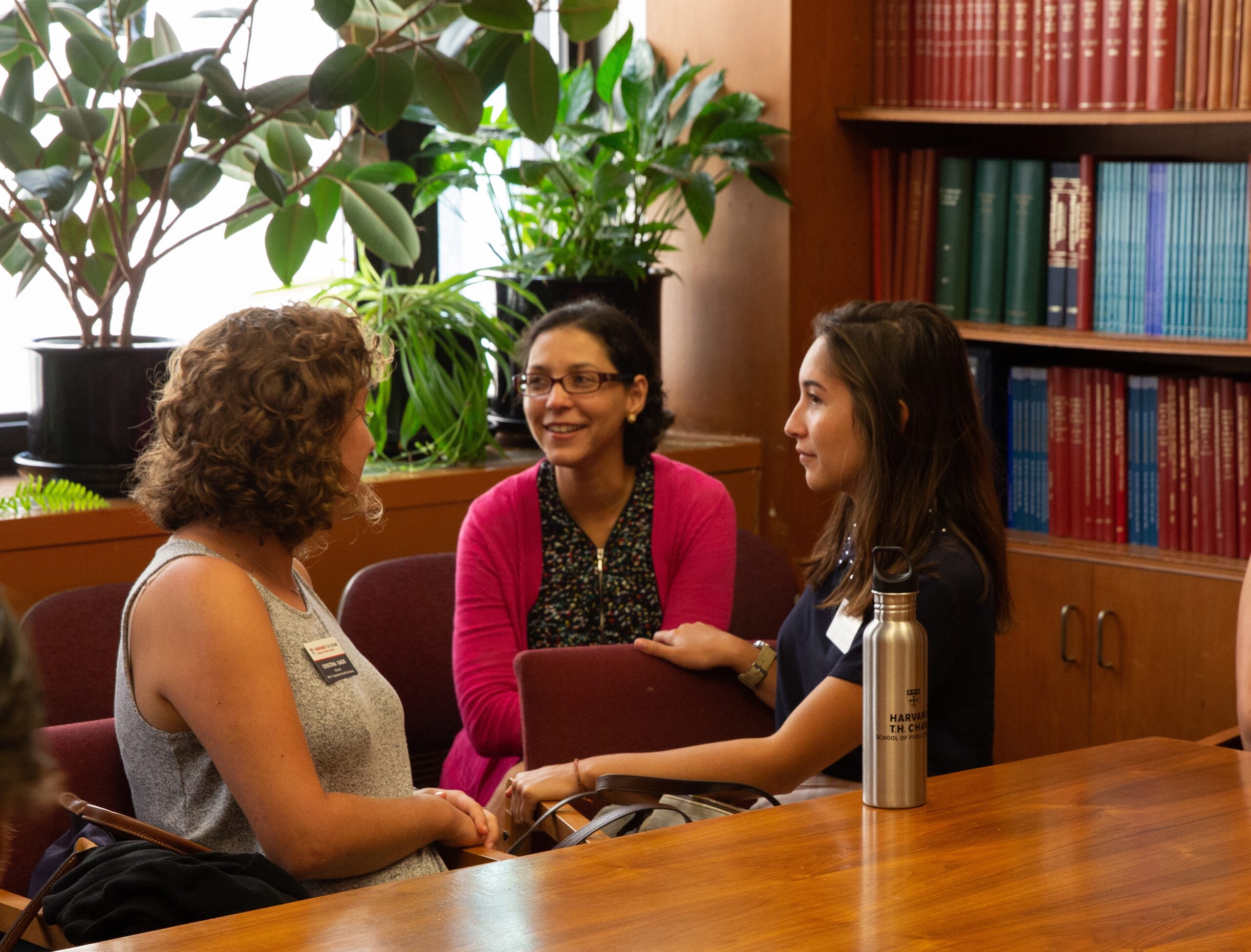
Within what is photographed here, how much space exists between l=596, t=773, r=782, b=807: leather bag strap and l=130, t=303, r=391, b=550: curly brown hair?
49 cm

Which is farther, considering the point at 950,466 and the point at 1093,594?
the point at 1093,594

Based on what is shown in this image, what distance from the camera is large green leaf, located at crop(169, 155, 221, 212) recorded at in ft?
8.39

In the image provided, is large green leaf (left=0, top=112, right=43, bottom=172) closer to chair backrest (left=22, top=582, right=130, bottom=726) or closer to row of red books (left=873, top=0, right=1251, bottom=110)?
chair backrest (left=22, top=582, right=130, bottom=726)

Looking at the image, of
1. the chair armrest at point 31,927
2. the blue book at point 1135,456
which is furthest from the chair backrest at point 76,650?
the blue book at point 1135,456

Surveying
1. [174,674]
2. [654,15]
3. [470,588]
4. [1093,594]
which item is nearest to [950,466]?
[470,588]

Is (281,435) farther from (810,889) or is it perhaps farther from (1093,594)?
(1093,594)

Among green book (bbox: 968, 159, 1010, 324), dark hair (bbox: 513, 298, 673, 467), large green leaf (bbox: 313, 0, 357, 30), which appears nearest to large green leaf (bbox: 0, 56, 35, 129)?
large green leaf (bbox: 313, 0, 357, 30)

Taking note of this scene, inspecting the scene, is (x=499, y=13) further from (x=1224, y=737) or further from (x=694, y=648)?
(x=1224, y=737)

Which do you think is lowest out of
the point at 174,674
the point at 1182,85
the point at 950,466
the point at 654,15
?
the point at 174,674

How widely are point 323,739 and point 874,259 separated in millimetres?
2274

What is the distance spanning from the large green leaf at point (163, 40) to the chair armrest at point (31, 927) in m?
1.61

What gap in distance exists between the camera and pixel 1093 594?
127 inches

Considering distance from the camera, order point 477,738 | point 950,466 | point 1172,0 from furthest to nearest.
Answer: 1. point 1172,0
2. point 477,738
3. point 950,466

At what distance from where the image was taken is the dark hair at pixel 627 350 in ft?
9.01
